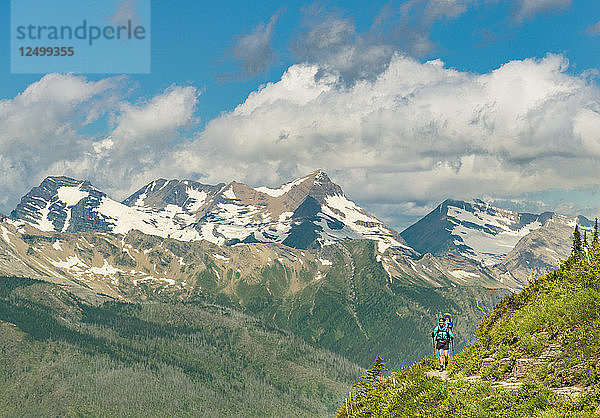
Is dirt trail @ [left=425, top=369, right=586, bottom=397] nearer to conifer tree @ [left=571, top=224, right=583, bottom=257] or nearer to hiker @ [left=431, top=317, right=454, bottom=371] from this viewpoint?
hiker @ [left=431, top=317, right=454, bottom=371]

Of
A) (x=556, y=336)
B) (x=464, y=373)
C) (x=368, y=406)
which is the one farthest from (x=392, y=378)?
(x=556, y=336)

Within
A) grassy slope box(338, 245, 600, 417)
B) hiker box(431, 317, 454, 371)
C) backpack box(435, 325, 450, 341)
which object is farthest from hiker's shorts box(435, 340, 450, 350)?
grassy slope box(338, 245, 600, 417)

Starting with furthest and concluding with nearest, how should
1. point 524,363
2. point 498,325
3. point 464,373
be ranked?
point 498,325
point 464,373
point 524,363

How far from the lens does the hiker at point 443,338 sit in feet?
112

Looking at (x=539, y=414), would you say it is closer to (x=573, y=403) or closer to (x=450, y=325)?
(x=573, y=403)

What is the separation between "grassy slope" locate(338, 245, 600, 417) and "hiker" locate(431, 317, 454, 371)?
91cm

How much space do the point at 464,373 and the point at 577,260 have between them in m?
15.6

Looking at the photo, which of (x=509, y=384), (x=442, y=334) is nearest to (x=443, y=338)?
(x=442, y=334)

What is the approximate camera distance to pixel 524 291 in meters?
43.0

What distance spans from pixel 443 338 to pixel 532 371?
26.2 feet

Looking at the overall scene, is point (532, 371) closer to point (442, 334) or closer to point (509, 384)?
point (509, 384)

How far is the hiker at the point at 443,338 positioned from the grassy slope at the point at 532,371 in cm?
91

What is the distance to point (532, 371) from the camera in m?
26.6

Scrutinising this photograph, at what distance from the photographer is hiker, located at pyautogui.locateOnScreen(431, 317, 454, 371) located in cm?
3422
